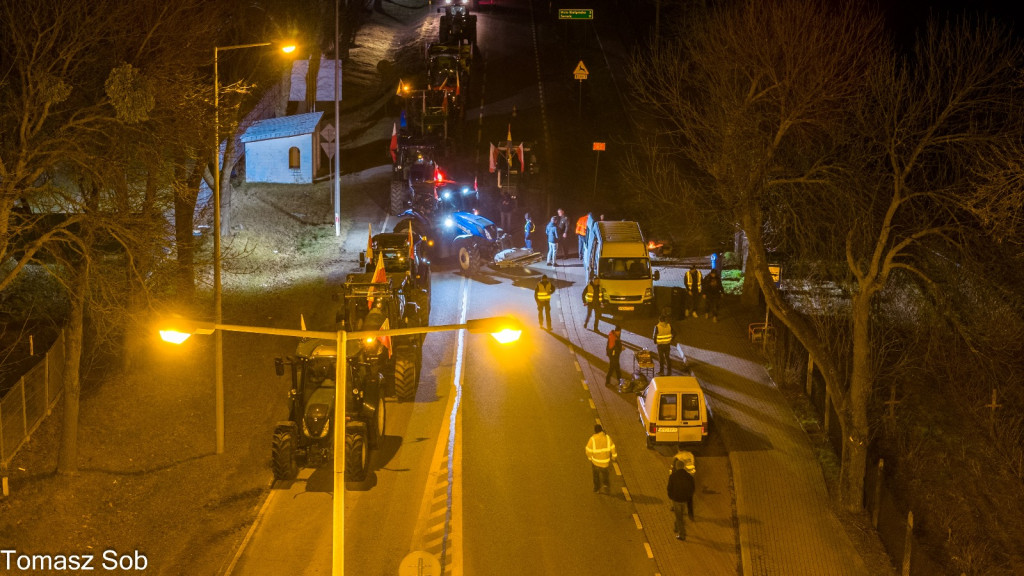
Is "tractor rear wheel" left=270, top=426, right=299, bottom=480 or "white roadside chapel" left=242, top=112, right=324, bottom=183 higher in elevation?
"white roadside chapel" left=242, top=112, right=324, bottom=183

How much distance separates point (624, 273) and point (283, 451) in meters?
14.1

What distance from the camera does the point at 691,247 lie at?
3709 cm

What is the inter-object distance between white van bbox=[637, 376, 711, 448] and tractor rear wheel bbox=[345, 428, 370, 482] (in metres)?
6.35

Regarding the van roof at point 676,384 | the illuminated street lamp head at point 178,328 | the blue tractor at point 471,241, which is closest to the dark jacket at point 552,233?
the blue tractor at point 471,241

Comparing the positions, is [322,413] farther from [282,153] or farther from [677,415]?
[282,153]

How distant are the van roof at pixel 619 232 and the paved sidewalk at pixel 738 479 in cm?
356

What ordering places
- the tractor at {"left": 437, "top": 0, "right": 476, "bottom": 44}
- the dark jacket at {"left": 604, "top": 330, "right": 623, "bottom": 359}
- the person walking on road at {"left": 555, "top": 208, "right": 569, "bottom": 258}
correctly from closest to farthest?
the dark jacket at {"left": 604, "top": 330, "right": 623, "bottom": 359} < the person walking on road at {"left": 555, "top": 208, "right": 569, "bottom": 258} < the tractor at {"left": 437, "top": 0, "right": 476, "bottom": 44}

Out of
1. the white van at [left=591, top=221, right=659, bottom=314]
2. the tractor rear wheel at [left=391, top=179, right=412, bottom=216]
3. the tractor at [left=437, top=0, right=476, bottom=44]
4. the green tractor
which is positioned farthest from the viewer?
the tractor at [left=437, top=0, right=476, bottom=44]

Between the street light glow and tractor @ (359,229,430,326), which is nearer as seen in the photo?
the street light glow

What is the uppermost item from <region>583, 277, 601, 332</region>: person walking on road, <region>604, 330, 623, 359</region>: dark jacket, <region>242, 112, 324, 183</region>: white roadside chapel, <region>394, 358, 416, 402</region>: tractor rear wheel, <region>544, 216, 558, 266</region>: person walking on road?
<region>242, 112, 324, 183</region>: white roadside chapel

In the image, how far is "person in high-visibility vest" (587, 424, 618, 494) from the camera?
17.3m

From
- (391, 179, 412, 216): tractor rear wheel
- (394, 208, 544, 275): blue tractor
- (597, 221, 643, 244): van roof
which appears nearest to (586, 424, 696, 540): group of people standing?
(597, 221, 643, 244): van roof

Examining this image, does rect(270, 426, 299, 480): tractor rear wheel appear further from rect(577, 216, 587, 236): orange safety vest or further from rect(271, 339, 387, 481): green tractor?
rect(577, 216, 587, 236): orange safety vest

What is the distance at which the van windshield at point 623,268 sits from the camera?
28141 mm
